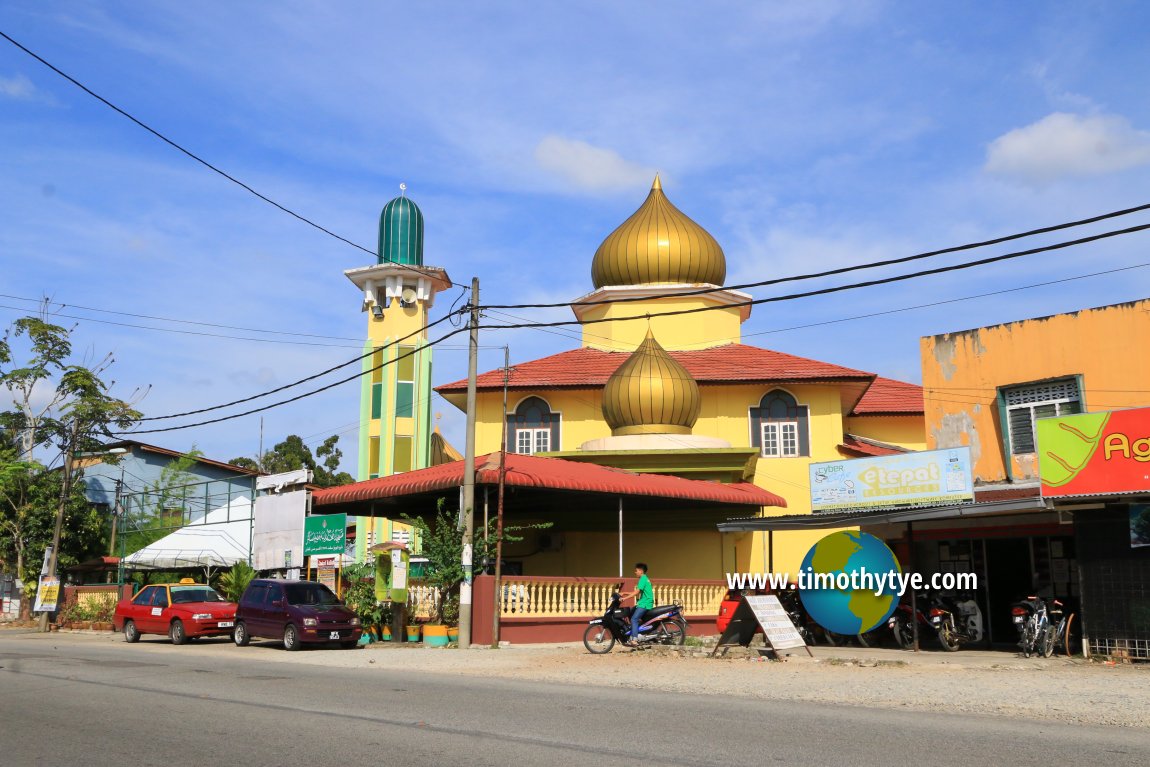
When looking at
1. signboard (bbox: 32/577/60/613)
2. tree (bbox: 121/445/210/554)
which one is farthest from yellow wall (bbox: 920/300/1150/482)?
tree (bbox: 121/445/210/554)

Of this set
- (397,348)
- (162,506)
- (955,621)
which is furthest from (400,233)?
(955,621)

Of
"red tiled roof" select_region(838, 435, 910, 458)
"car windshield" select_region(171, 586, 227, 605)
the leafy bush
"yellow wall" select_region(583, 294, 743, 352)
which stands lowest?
"car windshield" select_region(171, 586, 227, 605)

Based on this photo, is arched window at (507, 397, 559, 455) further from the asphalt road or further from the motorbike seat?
the asphalt road

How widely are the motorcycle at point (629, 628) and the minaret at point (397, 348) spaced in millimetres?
23555

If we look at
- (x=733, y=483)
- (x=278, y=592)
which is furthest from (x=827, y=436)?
(x=278, y=592)

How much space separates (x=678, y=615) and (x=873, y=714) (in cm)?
907

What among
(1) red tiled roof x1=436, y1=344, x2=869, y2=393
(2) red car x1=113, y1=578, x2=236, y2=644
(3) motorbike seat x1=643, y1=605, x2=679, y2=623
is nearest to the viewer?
(3) motorbike seat x1=643, y1=605, x2=679, y2=623

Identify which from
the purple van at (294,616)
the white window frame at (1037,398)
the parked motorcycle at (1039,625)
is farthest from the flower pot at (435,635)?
the white window frame at (1037,398)

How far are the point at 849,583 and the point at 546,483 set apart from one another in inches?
260

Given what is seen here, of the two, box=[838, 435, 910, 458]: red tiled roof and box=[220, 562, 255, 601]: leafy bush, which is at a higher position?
box=[838, 435, 910, 458]: red tiled roof

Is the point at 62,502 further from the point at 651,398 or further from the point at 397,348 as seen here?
the point at 651,398

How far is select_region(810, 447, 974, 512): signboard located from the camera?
1798cm

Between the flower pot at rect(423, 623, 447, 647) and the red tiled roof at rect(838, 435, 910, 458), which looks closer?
the flower pot at rect(423, 623, 447, 647)

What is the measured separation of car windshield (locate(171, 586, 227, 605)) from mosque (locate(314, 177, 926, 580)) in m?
3.28
